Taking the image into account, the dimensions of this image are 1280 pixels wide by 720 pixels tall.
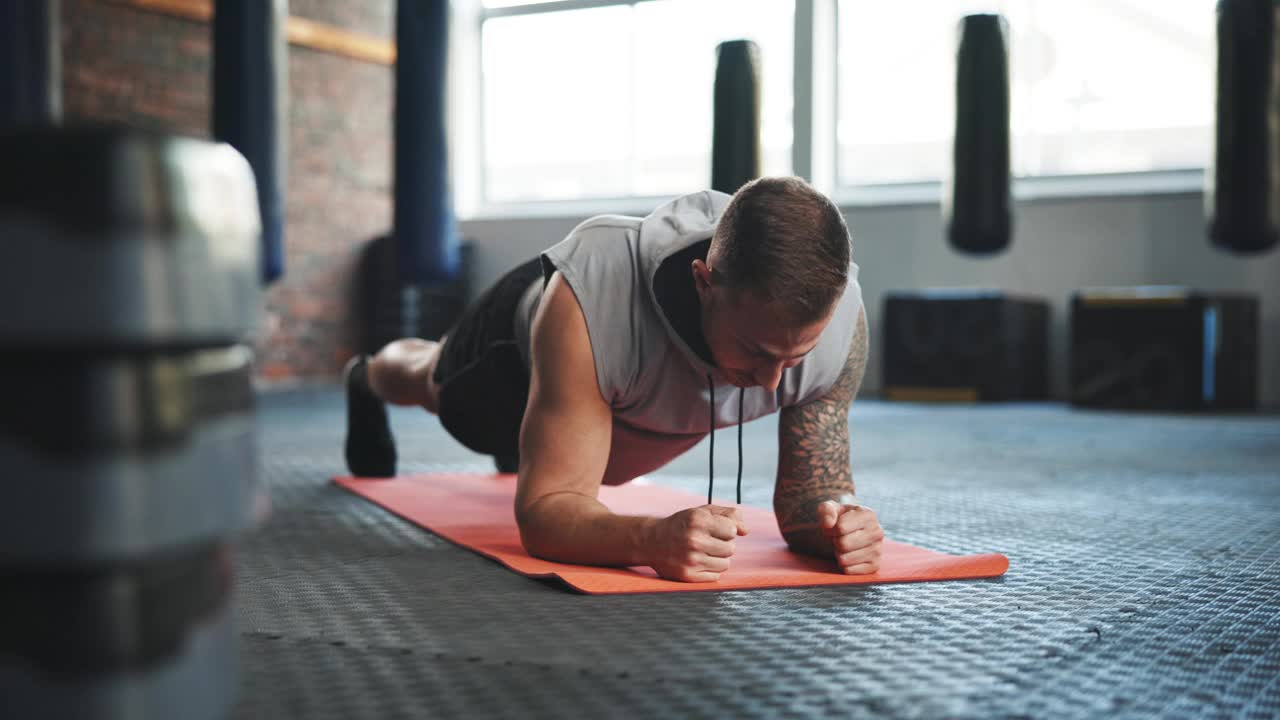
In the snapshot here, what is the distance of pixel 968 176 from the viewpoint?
3240mm

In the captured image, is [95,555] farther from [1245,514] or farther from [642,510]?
[1245,514]

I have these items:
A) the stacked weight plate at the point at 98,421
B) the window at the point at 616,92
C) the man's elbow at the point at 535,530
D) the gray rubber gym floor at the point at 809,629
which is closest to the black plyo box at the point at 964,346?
the window at the point at 616,92

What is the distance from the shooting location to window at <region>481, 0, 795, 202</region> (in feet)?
22.5

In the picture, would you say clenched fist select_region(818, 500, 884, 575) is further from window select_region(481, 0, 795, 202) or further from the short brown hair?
window select_region(481, 0, 795, 202)

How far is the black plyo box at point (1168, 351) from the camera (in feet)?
17.4

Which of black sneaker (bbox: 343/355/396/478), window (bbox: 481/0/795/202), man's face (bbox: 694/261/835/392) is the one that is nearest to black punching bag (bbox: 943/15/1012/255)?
black sneaker (bbox: 343/355/396/478)

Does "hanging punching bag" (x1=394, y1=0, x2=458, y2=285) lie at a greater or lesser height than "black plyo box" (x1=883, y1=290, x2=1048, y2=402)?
greater

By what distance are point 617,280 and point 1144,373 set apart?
4567 millimetres

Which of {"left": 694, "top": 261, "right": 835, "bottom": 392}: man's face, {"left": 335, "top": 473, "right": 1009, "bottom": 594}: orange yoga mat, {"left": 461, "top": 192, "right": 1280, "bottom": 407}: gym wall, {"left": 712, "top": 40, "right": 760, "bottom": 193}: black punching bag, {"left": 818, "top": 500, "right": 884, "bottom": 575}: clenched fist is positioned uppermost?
{"left": 712, "top": 40, "right": 760, "bottom": 193}: black punching bag

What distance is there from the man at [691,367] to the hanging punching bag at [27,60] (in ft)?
2.73

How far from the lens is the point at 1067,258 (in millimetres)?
6113

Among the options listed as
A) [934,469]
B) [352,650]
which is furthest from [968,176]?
[352,650]

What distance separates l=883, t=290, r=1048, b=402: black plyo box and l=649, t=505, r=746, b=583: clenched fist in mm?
4690

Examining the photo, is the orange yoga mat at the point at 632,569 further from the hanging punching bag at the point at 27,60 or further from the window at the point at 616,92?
the window at the point at 616,92
